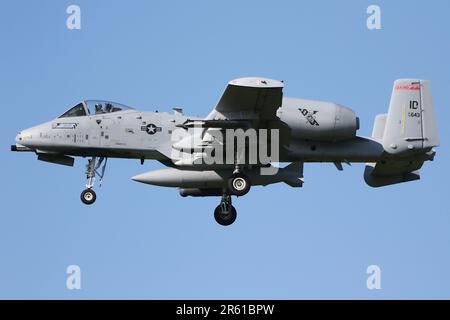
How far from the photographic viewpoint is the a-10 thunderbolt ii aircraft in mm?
29406

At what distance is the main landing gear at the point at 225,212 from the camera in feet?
104

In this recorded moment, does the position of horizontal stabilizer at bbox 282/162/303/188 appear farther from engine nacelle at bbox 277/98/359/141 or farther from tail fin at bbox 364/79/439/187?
tail fin at bbox 364/79/439/187

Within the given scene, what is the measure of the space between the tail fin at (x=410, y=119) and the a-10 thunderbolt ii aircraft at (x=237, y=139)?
0.03 metres

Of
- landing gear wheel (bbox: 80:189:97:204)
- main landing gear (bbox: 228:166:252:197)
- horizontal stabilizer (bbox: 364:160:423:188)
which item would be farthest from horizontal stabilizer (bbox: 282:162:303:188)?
landing gear wheel (bbox: 80:189:97:204)

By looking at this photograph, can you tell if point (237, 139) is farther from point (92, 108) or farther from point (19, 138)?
point (19, 138)

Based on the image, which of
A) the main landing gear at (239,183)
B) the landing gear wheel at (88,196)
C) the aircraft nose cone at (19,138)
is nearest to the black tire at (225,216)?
the main landing gear at (239,183)

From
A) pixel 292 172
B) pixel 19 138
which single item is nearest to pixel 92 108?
pixel 19 138

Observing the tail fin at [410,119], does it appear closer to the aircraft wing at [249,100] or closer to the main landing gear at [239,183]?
the aircraft wing at [249,100]

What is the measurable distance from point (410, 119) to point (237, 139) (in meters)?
4.82

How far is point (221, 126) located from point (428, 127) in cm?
574

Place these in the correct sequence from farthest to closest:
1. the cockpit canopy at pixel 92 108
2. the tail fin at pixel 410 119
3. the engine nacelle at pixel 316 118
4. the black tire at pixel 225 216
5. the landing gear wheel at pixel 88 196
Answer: the black tire at pixel 225 216
the cockpit canopy at pixel 92 108
the landing gear wheel at pixel 88 196
the tail fin at pixel 410 119
the engine nacelle at pixel 316 118

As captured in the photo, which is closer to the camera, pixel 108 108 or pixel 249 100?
pixel 249 100

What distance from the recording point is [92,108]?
101 ft

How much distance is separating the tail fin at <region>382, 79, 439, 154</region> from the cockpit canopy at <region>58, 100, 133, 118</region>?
7109 mm
